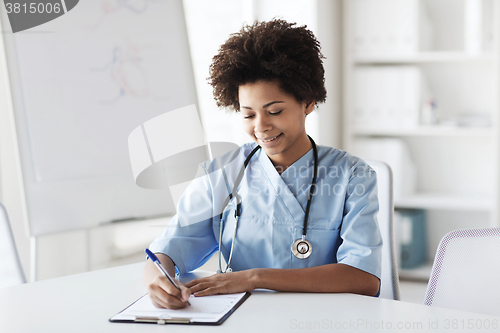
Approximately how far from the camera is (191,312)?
97 cm

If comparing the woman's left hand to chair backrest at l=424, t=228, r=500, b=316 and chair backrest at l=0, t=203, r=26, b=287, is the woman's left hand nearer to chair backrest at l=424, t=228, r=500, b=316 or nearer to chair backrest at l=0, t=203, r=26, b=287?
chair backrest at l=424, t=228, r=500, b=316

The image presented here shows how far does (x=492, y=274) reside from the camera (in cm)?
112

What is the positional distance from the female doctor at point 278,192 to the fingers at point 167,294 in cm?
12

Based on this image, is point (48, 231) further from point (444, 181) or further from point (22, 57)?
point (444, 181)

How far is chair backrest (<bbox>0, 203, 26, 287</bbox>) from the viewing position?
132cm

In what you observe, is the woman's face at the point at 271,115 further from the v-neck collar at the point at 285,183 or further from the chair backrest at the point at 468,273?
the chair backrest at the point at 468,273

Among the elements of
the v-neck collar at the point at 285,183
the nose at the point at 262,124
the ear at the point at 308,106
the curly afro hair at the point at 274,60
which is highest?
the curly afro hair at the point at 274,60

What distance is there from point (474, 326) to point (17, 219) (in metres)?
1.80

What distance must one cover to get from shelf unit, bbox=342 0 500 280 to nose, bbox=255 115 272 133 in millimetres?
1738

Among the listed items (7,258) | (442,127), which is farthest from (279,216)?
(442,127)

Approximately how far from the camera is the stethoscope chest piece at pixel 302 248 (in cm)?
122

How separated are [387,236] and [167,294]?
0.69m

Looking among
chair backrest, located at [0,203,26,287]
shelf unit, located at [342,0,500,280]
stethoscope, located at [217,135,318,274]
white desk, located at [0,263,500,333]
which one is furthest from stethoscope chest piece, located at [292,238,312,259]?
shelf unit, located at [342,0,500,280]

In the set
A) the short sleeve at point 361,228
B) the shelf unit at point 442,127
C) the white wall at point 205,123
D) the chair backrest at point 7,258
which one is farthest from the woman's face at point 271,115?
the shelf unit at point 442,127
